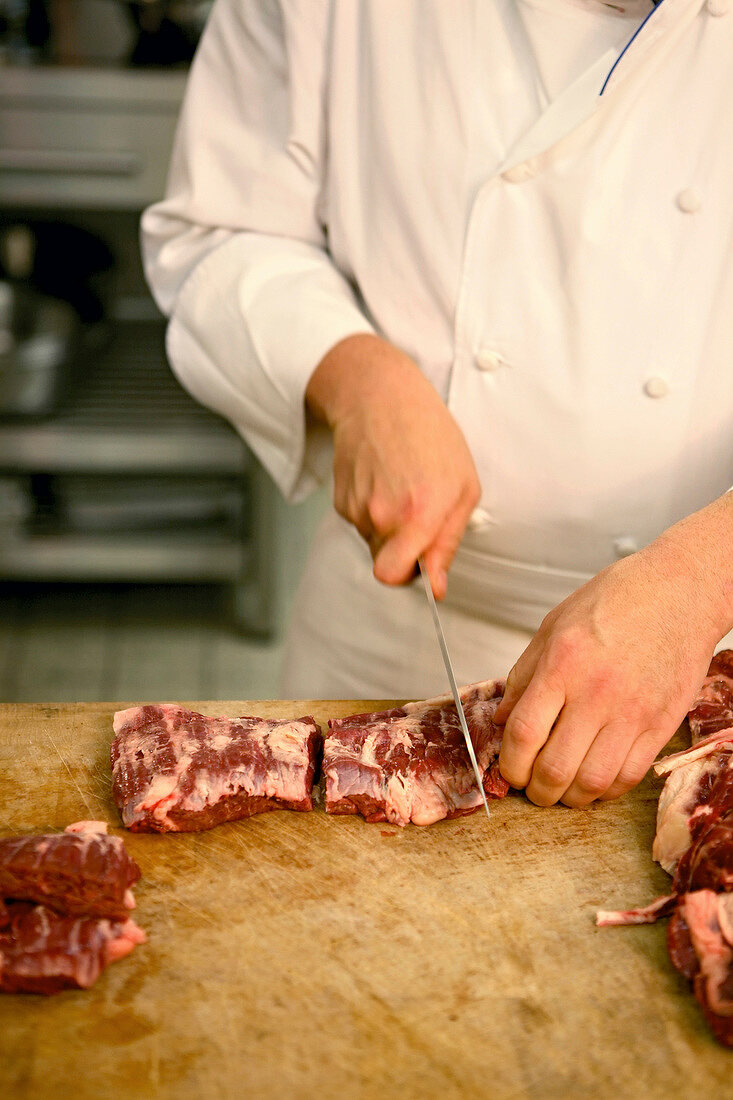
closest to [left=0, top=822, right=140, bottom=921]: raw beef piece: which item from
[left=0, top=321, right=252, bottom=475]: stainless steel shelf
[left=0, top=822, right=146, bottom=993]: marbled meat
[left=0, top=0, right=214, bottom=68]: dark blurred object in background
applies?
[left=0, top=822, right=146, bottom=993]: marbled meat

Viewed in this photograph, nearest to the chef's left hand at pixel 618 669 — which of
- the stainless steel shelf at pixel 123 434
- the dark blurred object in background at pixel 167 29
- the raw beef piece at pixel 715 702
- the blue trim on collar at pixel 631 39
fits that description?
the raw beef piece at pixel 715 702

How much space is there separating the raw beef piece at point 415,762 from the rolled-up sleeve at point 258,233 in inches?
19.5

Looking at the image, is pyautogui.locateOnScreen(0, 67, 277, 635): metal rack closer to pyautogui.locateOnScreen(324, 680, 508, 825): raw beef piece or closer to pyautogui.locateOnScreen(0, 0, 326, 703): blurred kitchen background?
pyautogui.locateOnScreen(0, 0, 326, 703): blurred kitchen background

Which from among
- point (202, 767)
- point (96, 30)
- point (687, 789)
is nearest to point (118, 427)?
point (96, 30)

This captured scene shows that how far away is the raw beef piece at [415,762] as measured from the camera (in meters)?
1.36

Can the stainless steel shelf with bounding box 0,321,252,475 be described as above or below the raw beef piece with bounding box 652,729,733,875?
below

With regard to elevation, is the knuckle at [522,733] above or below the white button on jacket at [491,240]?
below

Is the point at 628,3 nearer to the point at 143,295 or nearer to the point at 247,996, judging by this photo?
the point at 247,996

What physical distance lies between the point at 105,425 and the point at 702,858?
8.12ft

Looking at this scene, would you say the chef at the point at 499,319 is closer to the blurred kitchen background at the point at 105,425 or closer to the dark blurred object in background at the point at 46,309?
the blurred kitchen background at the point at 105,425

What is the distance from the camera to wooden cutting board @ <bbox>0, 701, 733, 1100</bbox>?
1040 mm

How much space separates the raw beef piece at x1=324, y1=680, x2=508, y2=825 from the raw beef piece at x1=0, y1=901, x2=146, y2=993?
1.02ft

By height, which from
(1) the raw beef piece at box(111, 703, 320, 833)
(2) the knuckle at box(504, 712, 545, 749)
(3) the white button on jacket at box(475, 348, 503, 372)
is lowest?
(1) the raw beef piece at box(111, 703, 320, 833)

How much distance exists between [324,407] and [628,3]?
0.67 meters
